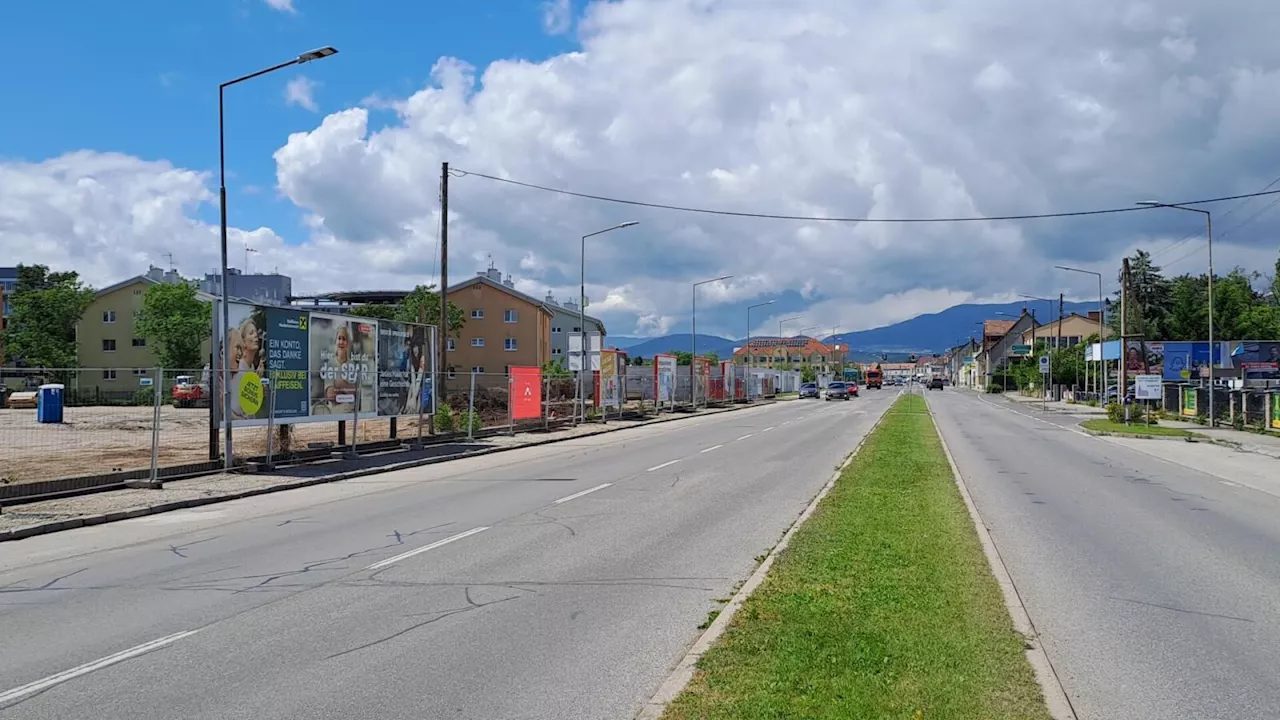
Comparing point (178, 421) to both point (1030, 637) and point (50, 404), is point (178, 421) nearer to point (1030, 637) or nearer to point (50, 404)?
point (50, 404)

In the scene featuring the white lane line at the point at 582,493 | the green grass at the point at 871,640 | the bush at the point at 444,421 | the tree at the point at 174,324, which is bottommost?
the white lane line at the point at 582,493

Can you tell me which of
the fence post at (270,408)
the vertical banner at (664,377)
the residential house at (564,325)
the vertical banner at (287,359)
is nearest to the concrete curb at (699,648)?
the fence post at (270,408)

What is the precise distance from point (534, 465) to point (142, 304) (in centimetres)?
7464

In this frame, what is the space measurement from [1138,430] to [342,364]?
29.2 metres

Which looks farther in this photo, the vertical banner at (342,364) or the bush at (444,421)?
the bush at (444,421)

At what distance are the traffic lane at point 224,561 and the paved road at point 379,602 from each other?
0.12 ft

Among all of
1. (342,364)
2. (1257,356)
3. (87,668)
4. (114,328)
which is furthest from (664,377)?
(114,328)

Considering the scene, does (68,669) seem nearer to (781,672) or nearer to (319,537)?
(781,672)

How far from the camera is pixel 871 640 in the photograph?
611 cm

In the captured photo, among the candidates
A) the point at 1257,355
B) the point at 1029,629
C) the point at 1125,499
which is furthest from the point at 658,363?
the point at 1257,355

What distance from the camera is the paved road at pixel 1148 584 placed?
18.4ft

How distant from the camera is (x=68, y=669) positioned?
6.00m

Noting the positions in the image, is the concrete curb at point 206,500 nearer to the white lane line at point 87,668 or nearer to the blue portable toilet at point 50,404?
the blue portable toilet at point 50,404

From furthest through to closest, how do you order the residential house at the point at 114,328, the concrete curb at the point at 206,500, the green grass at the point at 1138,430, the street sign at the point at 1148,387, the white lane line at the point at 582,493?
the residential house at the point at 114,328, the street sign at the point at 1148,387, the green grass at the point at 1138,430, the white lane line at the point at 582,493, the concrete curb at the point at 206,500
